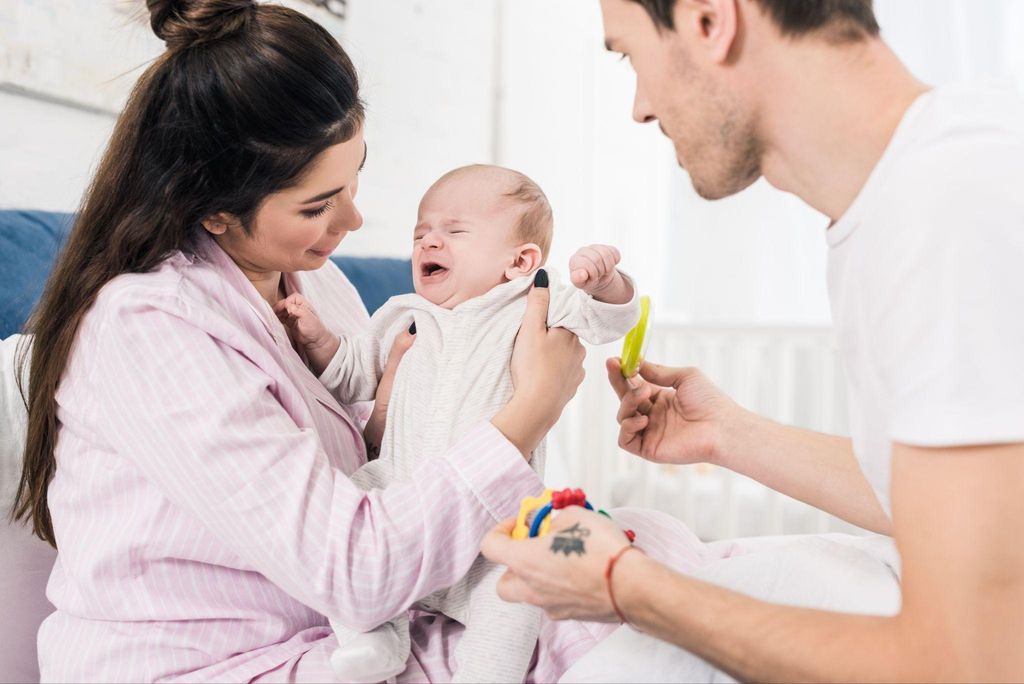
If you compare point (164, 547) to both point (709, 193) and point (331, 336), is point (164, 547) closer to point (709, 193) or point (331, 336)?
point (331, 336)

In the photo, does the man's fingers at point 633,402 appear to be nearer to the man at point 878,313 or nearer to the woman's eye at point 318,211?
the man at point 878,313

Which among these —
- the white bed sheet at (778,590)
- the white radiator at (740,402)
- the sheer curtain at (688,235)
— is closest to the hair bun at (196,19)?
the white bed sheet at (778,590)

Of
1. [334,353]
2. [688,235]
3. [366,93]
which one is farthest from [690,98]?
[688,235]

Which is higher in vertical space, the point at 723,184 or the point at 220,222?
the point at 723,184

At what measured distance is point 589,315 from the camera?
1.33 meters

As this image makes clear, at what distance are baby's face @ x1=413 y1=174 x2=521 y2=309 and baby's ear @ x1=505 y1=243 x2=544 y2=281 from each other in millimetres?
11

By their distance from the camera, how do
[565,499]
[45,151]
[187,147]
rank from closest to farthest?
[565,499]
[187,147]
[45,151]

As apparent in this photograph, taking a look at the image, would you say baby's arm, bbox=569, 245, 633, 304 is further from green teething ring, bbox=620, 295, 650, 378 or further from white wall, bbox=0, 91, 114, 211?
white wall, bbox=0, 91, 114, 211

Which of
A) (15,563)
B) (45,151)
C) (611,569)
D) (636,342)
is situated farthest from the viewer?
(45,151)

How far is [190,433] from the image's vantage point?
1037mm

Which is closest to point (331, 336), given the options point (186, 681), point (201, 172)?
point (201, 172)

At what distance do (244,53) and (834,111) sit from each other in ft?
2.34

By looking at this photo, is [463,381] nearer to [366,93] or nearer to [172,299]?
[172,299]

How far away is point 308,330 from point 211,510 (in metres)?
0.46
